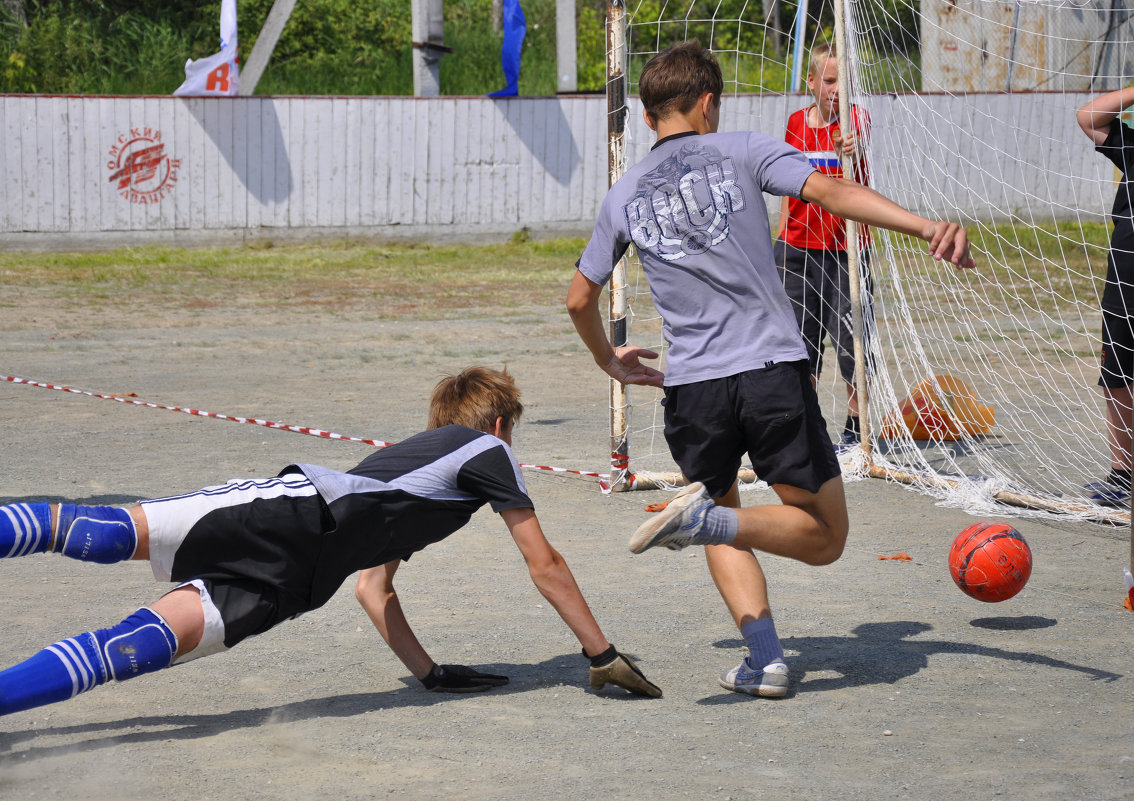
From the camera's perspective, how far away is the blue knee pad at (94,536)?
11.3 feet

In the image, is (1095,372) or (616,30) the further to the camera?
(1095,372)

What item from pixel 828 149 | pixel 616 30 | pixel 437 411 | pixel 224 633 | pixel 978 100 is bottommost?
pixel 224 633

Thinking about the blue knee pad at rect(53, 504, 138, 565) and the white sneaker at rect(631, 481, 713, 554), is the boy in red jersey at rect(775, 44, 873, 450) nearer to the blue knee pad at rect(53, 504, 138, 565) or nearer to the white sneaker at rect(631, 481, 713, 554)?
the white sneaker at rect(631, 481, 713, 554)

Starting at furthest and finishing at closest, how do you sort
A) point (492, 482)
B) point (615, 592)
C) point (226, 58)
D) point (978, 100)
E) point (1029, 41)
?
point (1029, 41)
point (978, 100)
point (226, 58)
point (615, 592)
point (492, 482)

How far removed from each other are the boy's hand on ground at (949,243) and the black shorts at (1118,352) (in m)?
3.29

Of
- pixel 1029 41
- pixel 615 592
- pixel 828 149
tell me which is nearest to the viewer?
pixel 615 592

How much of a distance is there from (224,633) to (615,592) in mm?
1976

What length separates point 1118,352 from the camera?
643cm

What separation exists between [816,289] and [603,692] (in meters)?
4.09

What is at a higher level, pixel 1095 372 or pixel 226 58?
pixel 226 58

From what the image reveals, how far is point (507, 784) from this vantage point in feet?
10.8

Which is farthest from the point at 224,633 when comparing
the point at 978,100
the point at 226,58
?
the point at 978,100

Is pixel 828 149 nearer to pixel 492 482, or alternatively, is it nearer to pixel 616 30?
pixel 616 30

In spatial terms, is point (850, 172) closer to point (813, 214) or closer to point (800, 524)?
point (813, 214)
